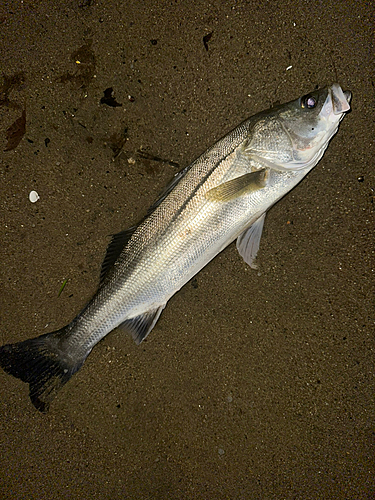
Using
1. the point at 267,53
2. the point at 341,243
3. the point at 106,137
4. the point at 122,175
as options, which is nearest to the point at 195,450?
the point at 341,243

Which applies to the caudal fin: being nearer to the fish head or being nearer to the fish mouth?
→ the fish head

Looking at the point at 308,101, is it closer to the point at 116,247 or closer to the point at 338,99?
the point at 338,99

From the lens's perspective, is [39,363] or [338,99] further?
[39,363]

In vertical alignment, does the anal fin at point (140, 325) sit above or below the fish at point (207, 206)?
below

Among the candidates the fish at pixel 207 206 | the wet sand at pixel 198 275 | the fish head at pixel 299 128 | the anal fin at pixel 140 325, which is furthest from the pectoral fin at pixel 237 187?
the anal fin at pixel 140 325

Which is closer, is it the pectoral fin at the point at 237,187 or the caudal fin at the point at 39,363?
the pectoral fin at the point at 237,187

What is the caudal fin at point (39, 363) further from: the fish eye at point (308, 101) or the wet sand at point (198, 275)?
the fish eye at point (308, 101)

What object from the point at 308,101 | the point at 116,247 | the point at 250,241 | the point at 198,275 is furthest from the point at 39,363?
the point at 308,101
